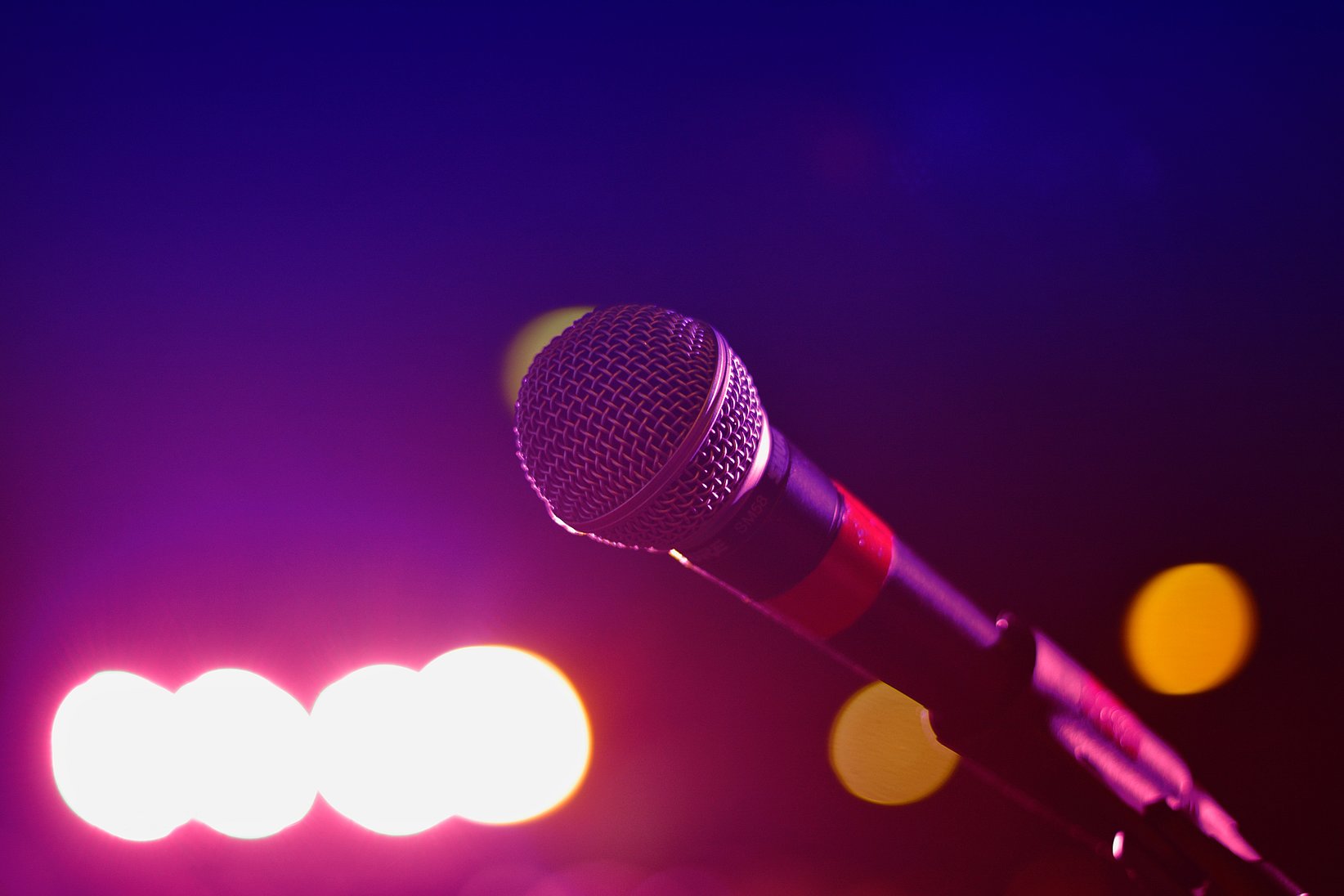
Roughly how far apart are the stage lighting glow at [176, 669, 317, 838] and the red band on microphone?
210cm

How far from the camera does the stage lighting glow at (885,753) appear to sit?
2152 mm

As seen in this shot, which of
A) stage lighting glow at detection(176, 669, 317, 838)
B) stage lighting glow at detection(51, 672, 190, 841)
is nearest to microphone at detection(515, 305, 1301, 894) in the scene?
stage lighting glow at detection(176, 669, 317, 838)

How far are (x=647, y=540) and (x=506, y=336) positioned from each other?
1211mm

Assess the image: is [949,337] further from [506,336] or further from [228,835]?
[228,835]

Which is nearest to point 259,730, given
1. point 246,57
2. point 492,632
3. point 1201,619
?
point 492,632

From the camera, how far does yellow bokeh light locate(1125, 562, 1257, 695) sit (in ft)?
6.53

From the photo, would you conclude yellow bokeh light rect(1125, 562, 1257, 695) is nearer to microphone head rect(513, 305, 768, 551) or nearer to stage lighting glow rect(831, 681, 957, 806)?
stage lighting glow rect(831, 681, 957, 806)

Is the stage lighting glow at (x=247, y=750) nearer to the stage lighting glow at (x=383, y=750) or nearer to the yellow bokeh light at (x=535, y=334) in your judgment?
the stage lighting glow at (x=383, y=750)

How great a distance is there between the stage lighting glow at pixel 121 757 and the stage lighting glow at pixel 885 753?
6.91 feet

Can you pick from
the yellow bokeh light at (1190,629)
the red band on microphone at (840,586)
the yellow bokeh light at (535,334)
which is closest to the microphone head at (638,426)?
the red band on microphone at (840,586)

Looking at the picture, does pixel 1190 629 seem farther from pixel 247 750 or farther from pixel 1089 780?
pixel 247 750

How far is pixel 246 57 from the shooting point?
5.20 ft

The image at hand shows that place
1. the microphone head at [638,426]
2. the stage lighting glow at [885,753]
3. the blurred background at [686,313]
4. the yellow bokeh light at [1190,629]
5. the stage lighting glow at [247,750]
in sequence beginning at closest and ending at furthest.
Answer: the microphone head at [638,426], the blurred background at [686,313], the yellow bokeh light at [1190,629], the stage lighting glow at [885,753], the stage lighting glow at [247,750]

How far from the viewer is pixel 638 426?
29.5 inches
